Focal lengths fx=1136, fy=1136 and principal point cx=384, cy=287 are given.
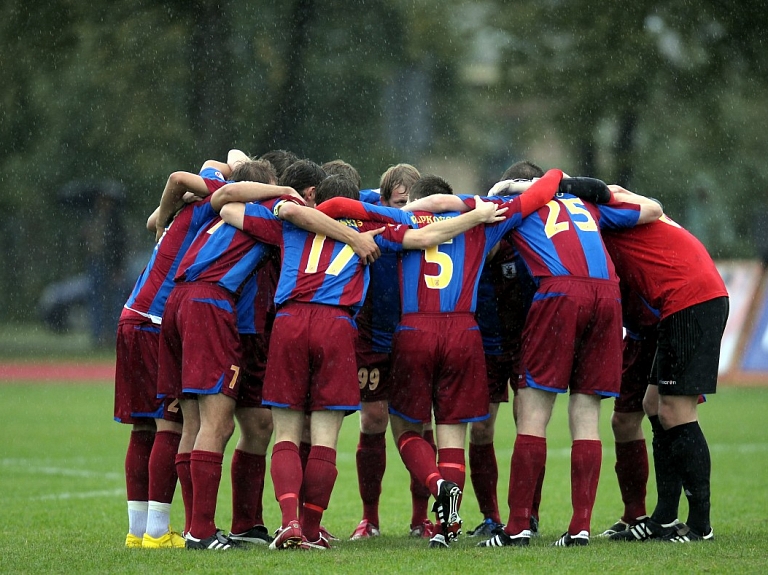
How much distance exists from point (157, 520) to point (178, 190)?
2.04m

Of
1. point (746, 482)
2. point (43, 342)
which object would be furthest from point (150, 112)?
point (746, 482)

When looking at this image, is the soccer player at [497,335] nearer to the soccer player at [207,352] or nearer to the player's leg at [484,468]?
the player's leg at [484,468]

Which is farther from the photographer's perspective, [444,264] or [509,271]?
[509,271]

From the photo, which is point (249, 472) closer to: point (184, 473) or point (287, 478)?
point (184, 473)

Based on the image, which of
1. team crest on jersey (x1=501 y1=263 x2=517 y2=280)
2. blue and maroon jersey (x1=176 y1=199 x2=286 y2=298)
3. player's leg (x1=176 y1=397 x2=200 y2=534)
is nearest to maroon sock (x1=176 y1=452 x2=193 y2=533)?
player's leg (x1=176 y1=397 x2=200 y2=534)

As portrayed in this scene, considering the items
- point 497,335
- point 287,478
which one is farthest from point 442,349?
point 287,478

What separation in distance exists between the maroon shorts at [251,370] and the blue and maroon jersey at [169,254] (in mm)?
600

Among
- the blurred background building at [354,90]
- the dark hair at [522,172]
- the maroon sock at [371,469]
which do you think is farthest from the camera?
the blurred background building at [354,90]

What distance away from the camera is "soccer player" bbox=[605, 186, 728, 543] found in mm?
7000

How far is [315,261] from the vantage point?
6.76 m

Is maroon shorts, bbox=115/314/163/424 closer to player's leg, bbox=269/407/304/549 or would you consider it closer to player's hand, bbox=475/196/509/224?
player's leg, bbox=269/407/304/549

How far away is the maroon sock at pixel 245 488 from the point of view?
7230 millimetres

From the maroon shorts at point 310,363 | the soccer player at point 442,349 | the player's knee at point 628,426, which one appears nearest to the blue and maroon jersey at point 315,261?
the maroon shorts at point 310,363

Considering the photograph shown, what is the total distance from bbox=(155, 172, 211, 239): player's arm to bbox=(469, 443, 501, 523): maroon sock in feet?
8.34
